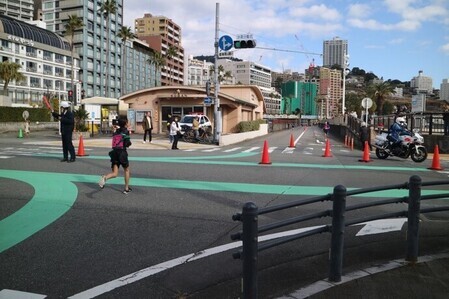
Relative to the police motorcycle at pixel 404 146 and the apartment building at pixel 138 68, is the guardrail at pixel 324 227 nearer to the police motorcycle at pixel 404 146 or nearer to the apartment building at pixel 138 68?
the police motorcycle at pixel 404 146

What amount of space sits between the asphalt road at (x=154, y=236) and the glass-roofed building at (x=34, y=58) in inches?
2421

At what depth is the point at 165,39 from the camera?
126m

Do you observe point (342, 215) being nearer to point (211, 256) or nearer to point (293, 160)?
point (211, 256)

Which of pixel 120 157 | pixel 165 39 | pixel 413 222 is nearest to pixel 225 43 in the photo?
pixel 120 157

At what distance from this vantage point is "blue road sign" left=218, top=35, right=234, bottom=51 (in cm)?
2292

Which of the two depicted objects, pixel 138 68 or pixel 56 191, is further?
pixel 138 68

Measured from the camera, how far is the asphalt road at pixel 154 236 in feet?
13.8

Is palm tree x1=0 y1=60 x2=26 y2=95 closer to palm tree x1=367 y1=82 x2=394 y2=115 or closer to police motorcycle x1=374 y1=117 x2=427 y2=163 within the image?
palm tree x1=367 y1=82 x2=394 y2=115

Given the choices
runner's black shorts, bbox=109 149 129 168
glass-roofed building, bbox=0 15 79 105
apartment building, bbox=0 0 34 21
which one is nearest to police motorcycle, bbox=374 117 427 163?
runner's black shorts, bbox=109 149 129 168

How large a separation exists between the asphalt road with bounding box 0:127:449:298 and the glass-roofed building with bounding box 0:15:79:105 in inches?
2421

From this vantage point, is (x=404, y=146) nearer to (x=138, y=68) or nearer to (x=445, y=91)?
(x=445, y=91)

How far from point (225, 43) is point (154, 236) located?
1888cm

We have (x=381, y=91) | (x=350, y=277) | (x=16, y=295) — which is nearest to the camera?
(x=16, y=295)

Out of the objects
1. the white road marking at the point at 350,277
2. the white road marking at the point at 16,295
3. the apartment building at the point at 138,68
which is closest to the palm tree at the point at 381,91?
the apartment building at the point at 138,68
